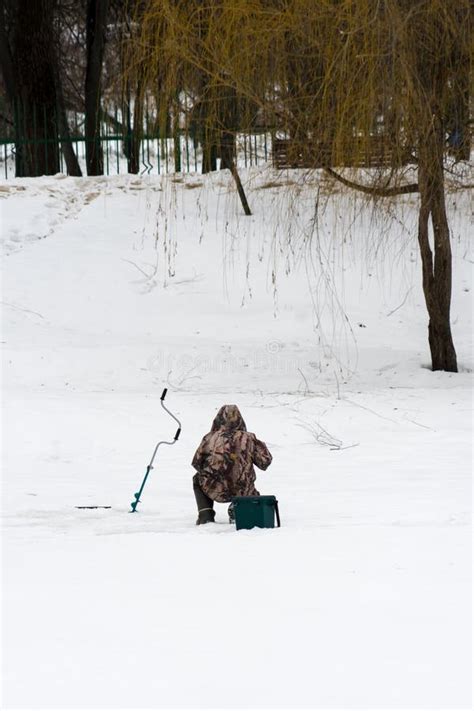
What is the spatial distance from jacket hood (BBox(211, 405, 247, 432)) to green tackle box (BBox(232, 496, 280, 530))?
2.19 ft

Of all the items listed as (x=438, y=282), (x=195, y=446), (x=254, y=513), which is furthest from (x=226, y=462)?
(x=438, y=282)

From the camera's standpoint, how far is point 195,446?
12102 mm

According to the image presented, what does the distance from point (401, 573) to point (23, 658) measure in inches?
87.0

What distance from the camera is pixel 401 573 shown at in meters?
6.54

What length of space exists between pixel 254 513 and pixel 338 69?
14.0 feet

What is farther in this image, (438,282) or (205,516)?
(438,282)

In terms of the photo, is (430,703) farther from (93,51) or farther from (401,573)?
(93,51)

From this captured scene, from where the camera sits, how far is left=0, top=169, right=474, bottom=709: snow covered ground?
5.22 metres

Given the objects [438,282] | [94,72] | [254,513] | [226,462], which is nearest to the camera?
[254,513]

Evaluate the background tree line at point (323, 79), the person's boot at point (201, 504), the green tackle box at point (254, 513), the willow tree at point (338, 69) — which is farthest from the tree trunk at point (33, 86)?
the green tackle box at point (254, 513)

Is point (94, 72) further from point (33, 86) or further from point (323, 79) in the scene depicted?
point (323, 79)

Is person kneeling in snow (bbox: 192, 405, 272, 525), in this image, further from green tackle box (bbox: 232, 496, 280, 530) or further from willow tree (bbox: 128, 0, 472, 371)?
willow tree (bbox: 128, 0, 472, 371)

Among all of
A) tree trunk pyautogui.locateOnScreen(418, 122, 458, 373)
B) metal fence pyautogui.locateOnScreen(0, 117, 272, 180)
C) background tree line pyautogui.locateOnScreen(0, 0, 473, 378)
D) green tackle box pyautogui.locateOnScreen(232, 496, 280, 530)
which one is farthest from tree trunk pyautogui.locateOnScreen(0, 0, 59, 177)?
green tackle box pyautogui.locateOnScreen(232, 496, 280, 530)

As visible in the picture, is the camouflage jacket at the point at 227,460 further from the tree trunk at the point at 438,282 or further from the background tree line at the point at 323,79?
the tree trunk at the point at 438,282
